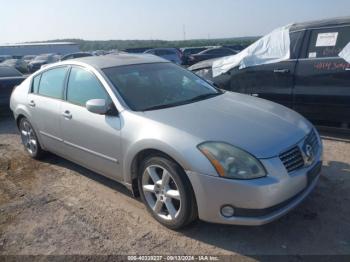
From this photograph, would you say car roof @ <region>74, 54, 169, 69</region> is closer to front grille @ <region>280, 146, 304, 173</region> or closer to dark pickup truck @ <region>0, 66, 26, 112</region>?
front grille @ <region>280, 146, 304, 173</region>

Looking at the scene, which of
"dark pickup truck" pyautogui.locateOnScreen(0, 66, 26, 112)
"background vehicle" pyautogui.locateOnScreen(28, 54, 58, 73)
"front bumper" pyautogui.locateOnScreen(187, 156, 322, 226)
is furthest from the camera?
"background vehicle" pyautogui.locateOnScreen(28, 54, 58, 73)

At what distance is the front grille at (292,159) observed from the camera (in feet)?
9.86

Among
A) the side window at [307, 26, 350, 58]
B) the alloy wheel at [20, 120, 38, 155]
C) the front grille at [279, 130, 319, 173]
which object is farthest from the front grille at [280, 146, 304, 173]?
the alloy wheel at [20, 120, 38, 155]

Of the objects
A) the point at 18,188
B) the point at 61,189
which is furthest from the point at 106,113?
the point at 18,188

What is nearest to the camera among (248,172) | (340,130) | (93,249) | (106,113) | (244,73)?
(248,172)

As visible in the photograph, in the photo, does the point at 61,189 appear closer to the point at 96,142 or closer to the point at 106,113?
the point at 96,142

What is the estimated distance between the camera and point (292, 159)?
3.08 m

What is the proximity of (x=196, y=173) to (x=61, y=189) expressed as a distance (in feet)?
7.36

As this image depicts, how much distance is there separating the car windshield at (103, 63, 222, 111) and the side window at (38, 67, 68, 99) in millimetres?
834

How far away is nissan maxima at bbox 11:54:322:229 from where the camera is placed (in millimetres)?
2914

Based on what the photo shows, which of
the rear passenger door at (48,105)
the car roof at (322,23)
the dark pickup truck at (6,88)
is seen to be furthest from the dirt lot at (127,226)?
the dark pickup truck at (6,88)

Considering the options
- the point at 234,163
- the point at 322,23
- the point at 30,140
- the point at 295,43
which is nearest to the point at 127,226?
the point at 234,163

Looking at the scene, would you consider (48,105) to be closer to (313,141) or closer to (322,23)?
(313,141)

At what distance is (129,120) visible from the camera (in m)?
3.54
